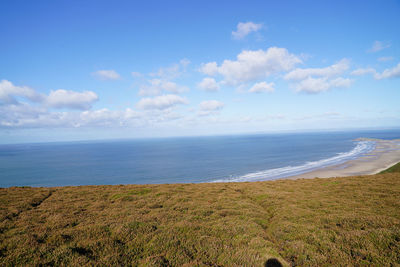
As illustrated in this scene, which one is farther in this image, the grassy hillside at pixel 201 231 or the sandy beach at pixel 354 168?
the sandy beach at pixel 354 168

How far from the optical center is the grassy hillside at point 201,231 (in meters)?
6.49

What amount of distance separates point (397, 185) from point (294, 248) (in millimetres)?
16461

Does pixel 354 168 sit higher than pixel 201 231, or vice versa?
pixel 201 231

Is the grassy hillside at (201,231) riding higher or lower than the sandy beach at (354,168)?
higher

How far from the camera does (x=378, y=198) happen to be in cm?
1294

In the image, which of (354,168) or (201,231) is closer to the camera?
(201,231)

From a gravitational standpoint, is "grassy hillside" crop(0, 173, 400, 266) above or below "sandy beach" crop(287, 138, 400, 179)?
above

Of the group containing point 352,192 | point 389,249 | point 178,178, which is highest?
point 389,249

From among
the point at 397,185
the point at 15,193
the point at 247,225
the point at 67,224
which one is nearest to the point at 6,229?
the point at 67,224

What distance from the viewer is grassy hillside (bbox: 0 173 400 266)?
21.3ft

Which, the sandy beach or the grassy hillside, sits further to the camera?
the sandy beach

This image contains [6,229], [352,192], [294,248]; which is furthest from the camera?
[352,192]

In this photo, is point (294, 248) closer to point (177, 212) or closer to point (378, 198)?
point (177, 212)

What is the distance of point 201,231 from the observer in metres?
8.71
